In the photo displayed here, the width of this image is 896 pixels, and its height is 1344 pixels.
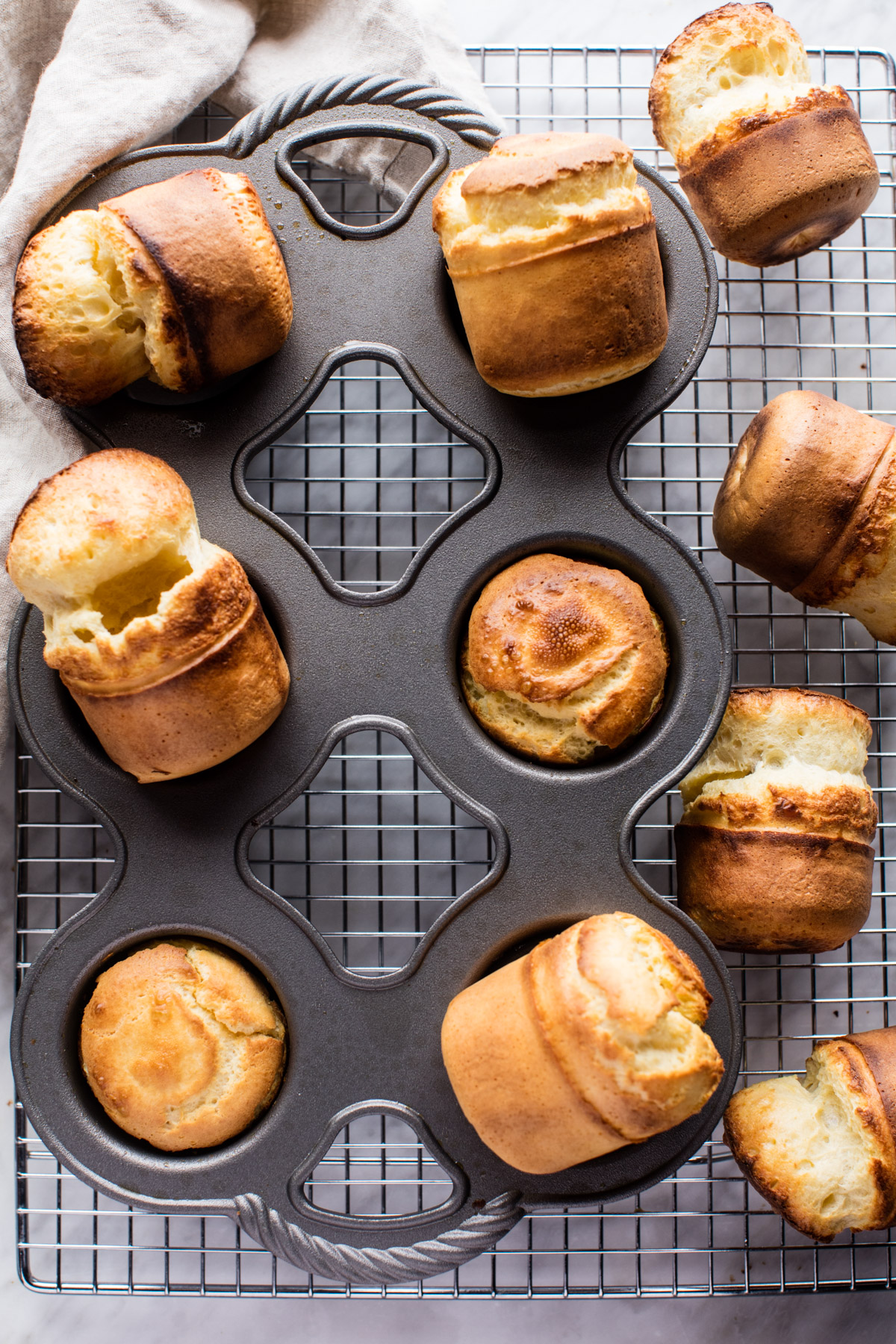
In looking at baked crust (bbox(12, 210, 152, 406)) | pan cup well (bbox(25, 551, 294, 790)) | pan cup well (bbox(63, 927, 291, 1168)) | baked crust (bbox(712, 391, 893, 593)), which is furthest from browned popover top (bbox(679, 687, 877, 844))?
baked crust (bbox(12, 210, 152, 406))

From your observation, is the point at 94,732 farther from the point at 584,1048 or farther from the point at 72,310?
the point at 584,1048

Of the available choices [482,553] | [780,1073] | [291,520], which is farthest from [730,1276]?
[291,520]

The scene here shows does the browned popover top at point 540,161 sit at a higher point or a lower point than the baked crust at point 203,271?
higher

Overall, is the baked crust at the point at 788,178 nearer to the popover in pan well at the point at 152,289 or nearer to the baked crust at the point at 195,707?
the popover in pan well at the point at 152,289

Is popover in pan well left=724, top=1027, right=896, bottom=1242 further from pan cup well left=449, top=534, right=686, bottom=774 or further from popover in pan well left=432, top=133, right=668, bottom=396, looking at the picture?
popover in pan well left=432, top=133, right=668, bottom=396

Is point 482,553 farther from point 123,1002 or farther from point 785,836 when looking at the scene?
point 123,1002

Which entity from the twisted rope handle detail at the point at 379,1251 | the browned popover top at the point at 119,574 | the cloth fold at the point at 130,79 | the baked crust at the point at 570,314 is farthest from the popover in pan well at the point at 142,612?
the twisted rope handle detail at the point at 379,1251
